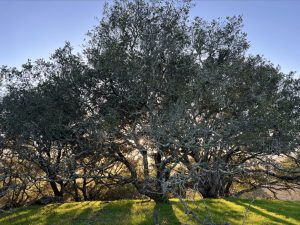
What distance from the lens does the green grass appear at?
19.6 m

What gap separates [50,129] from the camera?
21.8m

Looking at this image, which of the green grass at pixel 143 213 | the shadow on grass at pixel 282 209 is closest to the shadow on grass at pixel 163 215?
the green grass at pixel 143 213

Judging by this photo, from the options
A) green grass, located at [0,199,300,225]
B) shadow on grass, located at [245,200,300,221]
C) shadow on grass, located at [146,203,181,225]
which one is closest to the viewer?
shadow on grass, located at [146,203,181,225]

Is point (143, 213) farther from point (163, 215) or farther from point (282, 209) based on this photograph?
point (282, 209)

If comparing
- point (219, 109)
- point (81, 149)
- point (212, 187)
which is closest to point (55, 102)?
point (81, 149)

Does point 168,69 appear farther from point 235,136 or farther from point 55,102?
A: point 55,102

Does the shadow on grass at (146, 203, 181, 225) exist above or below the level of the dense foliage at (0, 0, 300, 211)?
below

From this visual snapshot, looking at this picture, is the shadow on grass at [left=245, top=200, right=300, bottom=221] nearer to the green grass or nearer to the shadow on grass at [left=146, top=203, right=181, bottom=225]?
the green grass

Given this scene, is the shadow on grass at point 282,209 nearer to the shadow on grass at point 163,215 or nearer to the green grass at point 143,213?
the green grass at point 143,213

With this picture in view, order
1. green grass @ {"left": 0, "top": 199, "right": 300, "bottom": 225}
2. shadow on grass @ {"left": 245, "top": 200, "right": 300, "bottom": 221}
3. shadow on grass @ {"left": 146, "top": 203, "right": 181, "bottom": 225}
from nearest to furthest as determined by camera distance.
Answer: shadow on grass @ {"left": 146, "top": 203, "right": 181, "bottom": 225} < green grass @ {"left": 0, "top": 199, "right": 300, "bottom": 225} < shadow on grass @ {"left": 245, "top": 200, "right": 300, "bottom": 221}

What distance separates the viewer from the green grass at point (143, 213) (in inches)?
770

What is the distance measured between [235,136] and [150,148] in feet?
18.4

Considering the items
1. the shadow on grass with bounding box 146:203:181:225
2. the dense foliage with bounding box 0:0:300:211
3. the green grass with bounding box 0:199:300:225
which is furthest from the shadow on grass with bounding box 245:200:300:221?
the shadow on grass with bounding box 146:203:181:225

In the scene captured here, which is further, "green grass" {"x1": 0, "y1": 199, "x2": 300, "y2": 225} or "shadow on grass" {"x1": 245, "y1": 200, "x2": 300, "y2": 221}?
"shadow on grass" {"x1": 245, "y1": 200, "x2": 300, "y2": 221}
